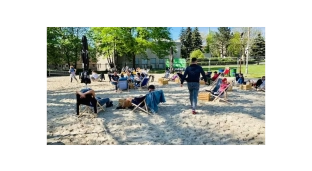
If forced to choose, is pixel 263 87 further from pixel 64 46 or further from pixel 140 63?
pixel 140 63

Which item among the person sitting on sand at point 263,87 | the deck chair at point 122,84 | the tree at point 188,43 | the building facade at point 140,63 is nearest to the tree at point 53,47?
the building facade at point 140,63

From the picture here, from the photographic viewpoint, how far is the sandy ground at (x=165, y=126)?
473cm

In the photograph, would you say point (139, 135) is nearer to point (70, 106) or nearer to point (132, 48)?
point (70, 106)

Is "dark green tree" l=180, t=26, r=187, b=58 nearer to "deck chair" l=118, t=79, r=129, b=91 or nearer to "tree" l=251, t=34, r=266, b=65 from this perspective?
"tree" l=251, t=34, r=266, b=65

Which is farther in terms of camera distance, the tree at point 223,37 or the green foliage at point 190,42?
the tree at point 223,37

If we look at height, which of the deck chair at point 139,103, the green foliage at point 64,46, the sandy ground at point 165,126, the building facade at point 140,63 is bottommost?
Result: the sandy ground at point 165,126

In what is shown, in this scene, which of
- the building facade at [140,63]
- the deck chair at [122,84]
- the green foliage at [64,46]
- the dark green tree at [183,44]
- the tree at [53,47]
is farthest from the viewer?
the dark green tree at [183,44]

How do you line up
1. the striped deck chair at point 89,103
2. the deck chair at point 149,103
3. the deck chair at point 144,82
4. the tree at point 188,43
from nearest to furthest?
the striped deck chair at point 89,103
the deck chair at point 149,103
the deck chair at point 144,82
the tree at point 188,43

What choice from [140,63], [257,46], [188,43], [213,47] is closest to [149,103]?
[140,63]

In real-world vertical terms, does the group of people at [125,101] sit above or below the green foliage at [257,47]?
below

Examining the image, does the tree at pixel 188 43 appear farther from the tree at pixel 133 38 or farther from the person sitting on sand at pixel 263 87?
the person sitting on sand at pixel 263 87

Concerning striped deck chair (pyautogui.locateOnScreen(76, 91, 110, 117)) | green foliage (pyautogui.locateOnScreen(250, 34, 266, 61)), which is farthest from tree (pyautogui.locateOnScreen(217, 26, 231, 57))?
striped deck chair (pyautogui.locateOnScreen(76, 91, 110, 117))

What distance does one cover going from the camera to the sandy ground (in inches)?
186
